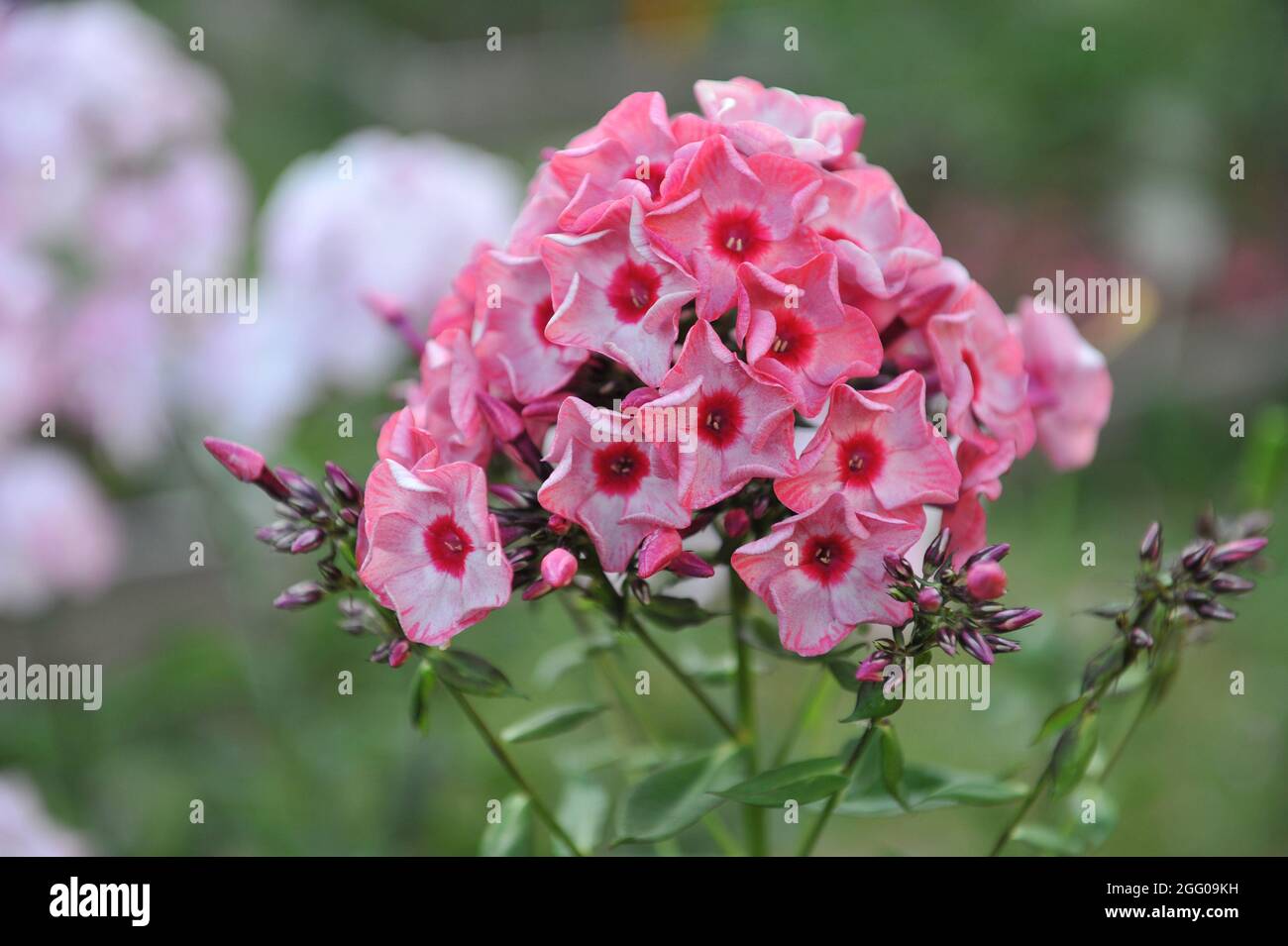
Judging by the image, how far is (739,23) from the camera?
3346 mm

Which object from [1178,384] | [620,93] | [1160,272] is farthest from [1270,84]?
[620,93]

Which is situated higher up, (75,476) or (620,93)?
(620,93)

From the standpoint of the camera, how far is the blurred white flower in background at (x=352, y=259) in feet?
4.32

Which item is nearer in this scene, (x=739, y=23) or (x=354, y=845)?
(x=354, y=845)

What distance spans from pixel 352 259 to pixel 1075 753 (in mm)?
995

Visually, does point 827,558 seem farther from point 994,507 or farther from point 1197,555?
point 994,507

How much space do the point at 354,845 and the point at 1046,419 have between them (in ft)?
2.98

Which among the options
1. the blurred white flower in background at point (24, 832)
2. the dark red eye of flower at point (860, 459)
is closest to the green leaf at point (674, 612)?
the dark red eye of flower at point (860, 459)

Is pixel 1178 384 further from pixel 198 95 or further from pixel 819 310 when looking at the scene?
pixel 819 310

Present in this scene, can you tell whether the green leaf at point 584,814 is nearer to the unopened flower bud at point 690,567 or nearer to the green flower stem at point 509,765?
the green flower stem at point 509,765

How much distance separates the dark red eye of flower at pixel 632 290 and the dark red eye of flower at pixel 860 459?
0.11 meters

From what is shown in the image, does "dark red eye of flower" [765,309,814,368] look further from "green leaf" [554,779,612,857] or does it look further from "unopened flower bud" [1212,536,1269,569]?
"green leaf" [554,779,612,857]

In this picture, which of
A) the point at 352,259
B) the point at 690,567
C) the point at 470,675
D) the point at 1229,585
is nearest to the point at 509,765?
the point at 470,675

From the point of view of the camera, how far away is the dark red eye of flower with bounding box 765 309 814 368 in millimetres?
538
